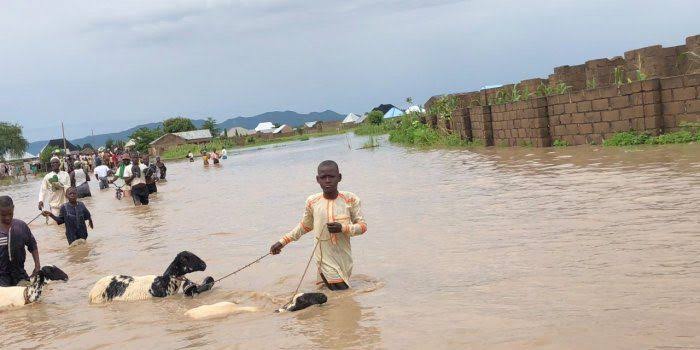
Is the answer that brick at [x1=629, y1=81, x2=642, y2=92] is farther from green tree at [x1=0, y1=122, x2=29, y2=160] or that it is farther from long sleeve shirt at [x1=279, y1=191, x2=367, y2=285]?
green tree at [x1=0, y1=122, x2=29, y2=160]

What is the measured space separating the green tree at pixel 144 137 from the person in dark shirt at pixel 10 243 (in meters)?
75.9

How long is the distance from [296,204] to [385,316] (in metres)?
8.92

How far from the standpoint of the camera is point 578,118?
696 inches

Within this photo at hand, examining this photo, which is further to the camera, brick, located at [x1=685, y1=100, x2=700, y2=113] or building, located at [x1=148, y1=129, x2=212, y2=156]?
building, located at [x1=148, y1=129, x2=212, y2=156]

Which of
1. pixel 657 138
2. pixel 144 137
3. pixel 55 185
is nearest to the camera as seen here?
pixel 55 185

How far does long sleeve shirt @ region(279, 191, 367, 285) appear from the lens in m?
5.80

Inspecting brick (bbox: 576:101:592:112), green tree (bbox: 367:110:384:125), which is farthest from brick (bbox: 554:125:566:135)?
green tree (bbox: 367:110:384:125)

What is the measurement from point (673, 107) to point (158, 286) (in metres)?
12.2

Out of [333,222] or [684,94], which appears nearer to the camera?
[333,222]

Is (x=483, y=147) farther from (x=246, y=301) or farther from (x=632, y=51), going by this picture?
(x=246, y=301)

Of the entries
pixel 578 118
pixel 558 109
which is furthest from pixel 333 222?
pixel 558 109

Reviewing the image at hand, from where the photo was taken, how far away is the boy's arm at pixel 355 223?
5.69m

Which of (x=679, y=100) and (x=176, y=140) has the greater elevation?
(x=176, y=140)

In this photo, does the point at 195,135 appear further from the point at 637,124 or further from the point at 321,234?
the point at 321,234
